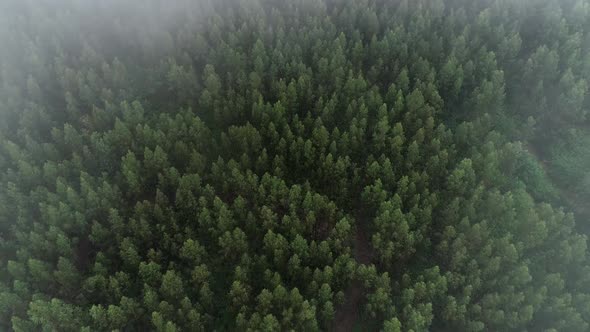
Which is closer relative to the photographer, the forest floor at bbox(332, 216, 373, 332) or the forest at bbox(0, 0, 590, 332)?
the forest at bbox(0, 0, 590, 332)

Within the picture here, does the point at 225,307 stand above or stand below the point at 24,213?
below

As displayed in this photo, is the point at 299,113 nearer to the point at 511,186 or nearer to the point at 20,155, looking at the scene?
the point at 511,186

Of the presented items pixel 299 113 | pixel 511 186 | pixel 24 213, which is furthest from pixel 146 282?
pixel 511 186

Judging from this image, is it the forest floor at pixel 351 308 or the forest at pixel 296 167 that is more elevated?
the forest at pixel 296 167

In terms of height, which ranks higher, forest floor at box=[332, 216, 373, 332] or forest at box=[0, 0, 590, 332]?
forest at box=[0, 0, 590, 332]

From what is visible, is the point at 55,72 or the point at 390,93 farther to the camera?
the point at 55,72

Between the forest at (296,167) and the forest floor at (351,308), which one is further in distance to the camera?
the forest floor at (351,308)

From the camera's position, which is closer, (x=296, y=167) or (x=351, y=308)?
(x=351, y=308)

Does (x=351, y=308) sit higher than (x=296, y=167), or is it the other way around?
(x=296, y=167)
